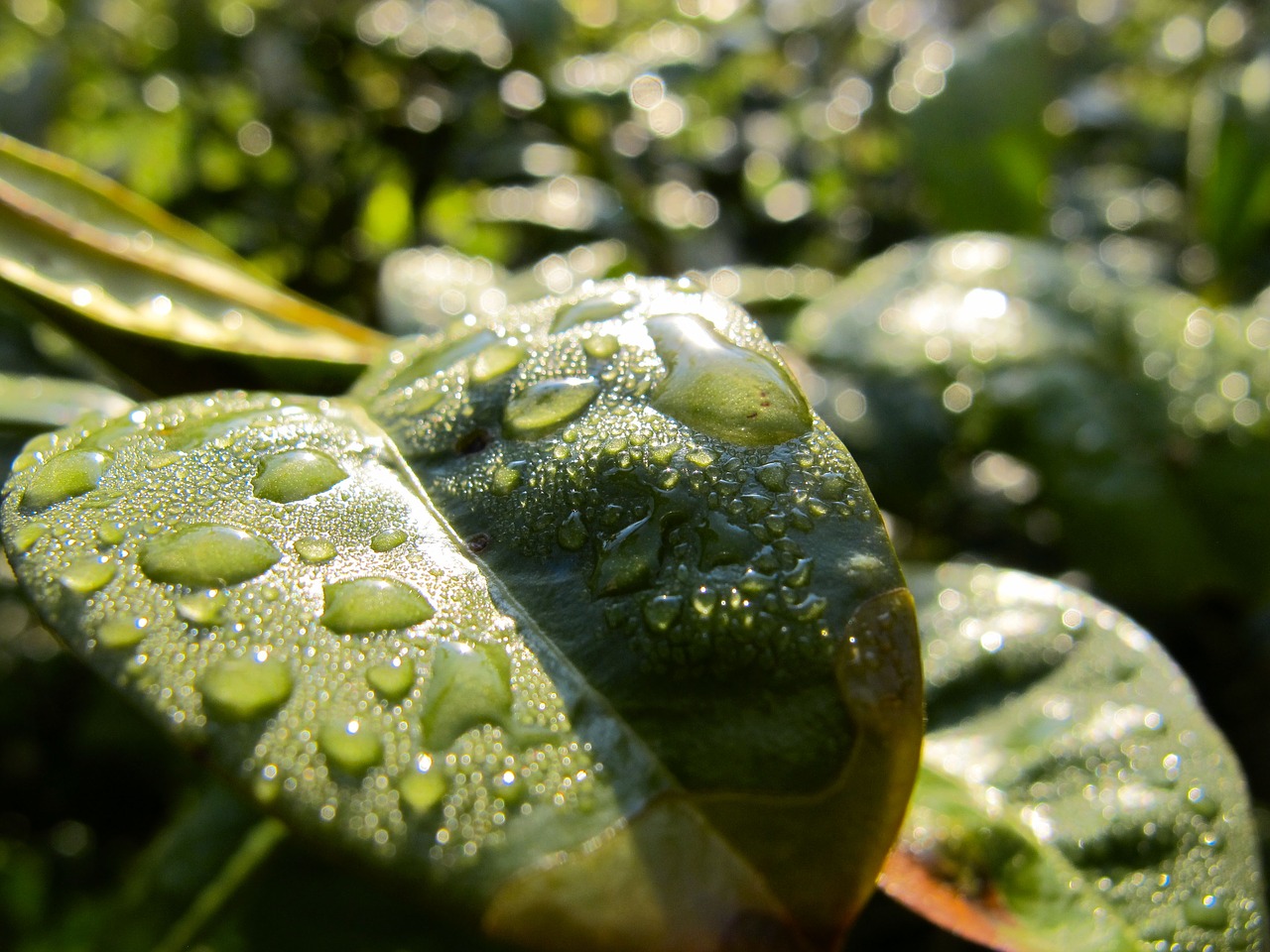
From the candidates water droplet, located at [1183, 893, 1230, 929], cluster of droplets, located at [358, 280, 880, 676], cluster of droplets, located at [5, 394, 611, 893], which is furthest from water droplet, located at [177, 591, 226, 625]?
water droplet, located at [1183, 893, 1230, 929]

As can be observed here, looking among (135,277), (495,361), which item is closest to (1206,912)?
(495,361)

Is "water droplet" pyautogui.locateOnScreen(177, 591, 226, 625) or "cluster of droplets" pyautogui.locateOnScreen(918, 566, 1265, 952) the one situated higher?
"water droplet" pyautogui.locateOnScreen(177, 591, 226, 625)

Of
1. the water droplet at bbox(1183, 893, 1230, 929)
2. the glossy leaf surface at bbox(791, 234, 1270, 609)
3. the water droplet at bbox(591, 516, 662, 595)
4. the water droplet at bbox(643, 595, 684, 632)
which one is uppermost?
the water droplet at bbox(591, 516, 662, 595)

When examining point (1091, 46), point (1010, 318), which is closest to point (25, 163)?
point (1010, 318)

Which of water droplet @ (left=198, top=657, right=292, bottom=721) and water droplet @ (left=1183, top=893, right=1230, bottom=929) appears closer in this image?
water droplet @ (left=198, top=657, right=292, bottom=721)

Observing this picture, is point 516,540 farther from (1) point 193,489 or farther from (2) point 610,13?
(2) point 610,13

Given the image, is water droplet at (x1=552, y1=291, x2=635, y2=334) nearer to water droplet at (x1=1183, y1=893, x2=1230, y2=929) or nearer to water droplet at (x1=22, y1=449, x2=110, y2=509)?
water droplet at (x1=22, y1=449, x2=110, y2=509)

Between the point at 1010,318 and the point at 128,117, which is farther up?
the point at 128,117

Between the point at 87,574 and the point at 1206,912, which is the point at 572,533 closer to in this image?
the point at 87,574
